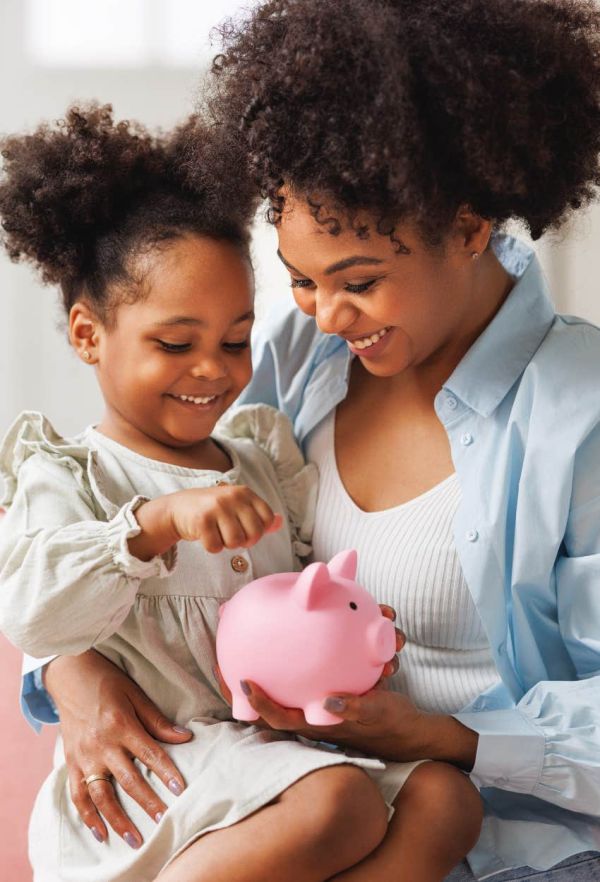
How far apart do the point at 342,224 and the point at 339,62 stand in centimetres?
18

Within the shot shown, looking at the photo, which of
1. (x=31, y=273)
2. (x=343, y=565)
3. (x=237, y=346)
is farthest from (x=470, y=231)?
(x=31, y=273)

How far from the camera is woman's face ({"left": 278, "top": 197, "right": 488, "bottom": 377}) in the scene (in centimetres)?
133

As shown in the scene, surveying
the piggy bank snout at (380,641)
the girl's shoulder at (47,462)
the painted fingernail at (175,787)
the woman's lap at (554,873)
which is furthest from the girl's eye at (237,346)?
the woman's lap at (554,873)

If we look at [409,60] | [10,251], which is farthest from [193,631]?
[409,60]

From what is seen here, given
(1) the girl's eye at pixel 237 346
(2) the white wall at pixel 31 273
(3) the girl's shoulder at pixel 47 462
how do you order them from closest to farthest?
(3) the girl's shoulder at pixel 47 462
(1) the girl's eye at pixel 237 346
(2) the white wall at pixel 31 273

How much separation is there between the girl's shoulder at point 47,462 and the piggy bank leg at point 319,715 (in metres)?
0.37

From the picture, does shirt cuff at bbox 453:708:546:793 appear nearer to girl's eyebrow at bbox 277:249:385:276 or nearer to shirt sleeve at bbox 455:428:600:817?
shirt sleeve at bbox 455:428:600:817

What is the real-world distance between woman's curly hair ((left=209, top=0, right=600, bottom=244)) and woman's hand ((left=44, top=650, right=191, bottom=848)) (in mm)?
638

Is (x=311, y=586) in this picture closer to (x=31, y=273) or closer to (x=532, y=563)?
(x=532, y=563)

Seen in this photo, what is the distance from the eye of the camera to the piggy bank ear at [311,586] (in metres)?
1.22

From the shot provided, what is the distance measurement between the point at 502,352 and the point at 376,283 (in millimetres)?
253

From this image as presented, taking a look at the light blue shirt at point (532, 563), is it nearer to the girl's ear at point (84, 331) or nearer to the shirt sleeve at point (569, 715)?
the shirt sleeve at point (569, 715)

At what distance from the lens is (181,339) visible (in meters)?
1.46

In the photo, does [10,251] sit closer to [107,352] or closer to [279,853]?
[107,352]
